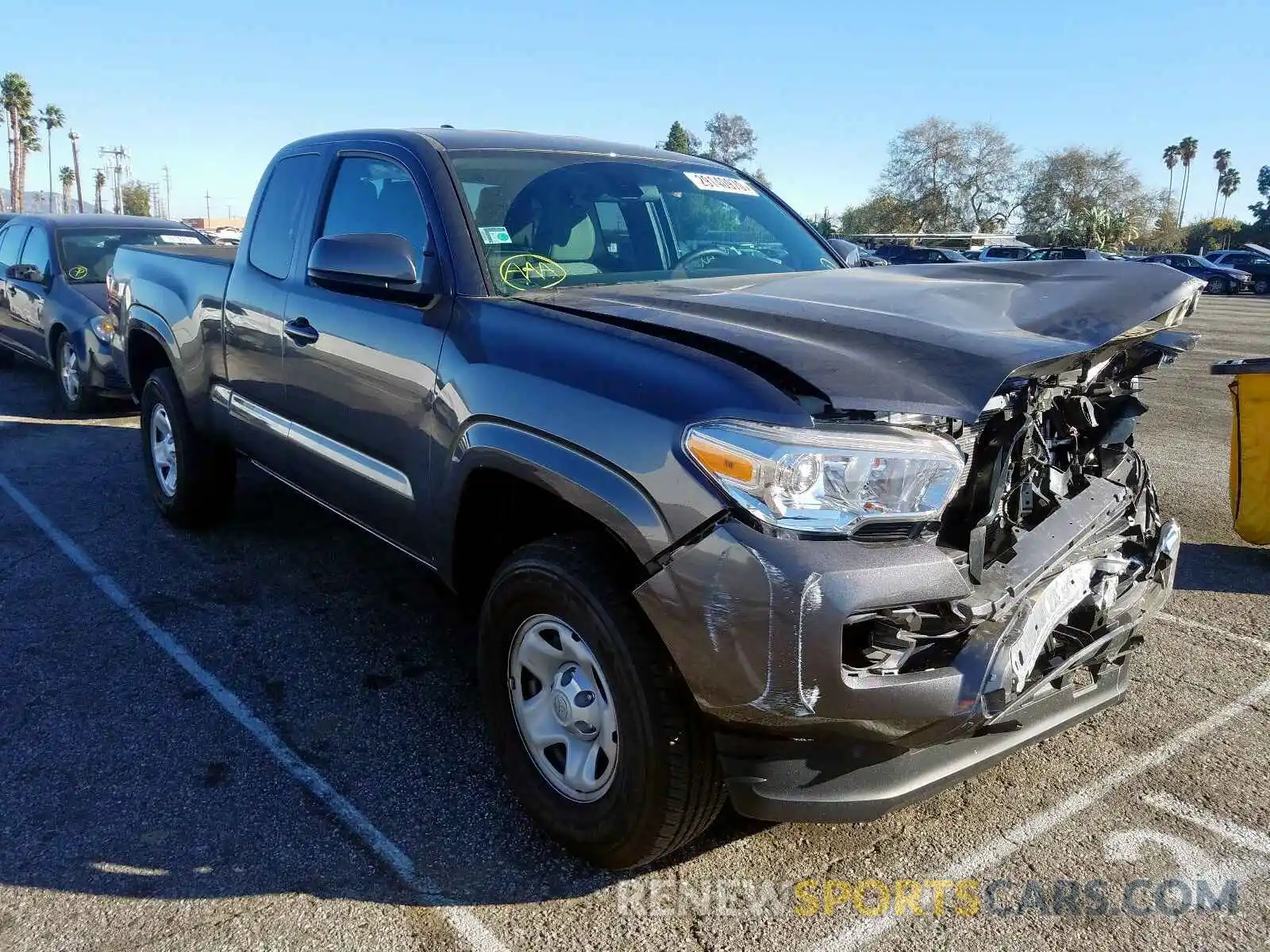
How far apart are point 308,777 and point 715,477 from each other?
1.74 meters

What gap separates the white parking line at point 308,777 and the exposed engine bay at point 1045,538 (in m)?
1.15

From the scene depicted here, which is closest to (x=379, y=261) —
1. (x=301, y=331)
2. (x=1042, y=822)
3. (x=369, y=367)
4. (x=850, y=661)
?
(x=369, y=367)

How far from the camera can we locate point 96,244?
9.04 meters

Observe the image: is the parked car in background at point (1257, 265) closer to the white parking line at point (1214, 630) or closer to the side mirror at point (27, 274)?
the white parking line at point (1214, 630)

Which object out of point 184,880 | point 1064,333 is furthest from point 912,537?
point 184,880

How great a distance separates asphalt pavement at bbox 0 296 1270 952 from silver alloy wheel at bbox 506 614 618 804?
24 cm

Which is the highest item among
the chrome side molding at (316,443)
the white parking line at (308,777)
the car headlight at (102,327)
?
the car headlight at (102,327)

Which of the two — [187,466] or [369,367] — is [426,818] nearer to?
[369,367]

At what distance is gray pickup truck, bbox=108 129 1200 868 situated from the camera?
6.96 feet

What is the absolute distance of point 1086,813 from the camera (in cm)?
287

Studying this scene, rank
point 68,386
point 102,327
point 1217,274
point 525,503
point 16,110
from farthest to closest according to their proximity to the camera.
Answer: point 16,110, point 1217,274, point 68,386, point 102,327, point 525,503

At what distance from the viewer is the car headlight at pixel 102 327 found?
777cm

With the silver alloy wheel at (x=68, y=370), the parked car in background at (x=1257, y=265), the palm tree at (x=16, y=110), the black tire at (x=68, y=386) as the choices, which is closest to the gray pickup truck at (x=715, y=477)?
the black tire at (x=68, y=386)

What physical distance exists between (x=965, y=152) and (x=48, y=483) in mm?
79708
